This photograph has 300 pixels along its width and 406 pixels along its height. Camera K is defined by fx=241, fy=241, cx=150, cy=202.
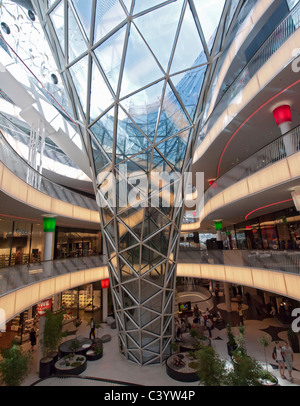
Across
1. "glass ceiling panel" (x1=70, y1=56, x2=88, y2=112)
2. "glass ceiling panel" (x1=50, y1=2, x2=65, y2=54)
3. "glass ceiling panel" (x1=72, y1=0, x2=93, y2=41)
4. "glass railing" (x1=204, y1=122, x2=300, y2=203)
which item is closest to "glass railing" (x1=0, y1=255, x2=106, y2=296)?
"glass ceiling panel" (x1=70, y1=56, x2=88, y2=112)

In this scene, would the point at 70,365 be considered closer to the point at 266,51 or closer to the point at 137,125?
the point at 137,125

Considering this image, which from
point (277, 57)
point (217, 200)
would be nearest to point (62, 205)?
point (217, 200)

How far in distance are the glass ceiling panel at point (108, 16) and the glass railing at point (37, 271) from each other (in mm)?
11858

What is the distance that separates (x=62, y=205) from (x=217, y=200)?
40.8ft

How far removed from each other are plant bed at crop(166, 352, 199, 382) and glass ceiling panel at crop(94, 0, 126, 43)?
65.1ft

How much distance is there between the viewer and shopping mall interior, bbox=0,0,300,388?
11.2 metres

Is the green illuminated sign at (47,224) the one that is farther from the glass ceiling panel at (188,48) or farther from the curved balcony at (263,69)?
the curved balcony at (263,69)

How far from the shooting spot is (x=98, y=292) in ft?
109

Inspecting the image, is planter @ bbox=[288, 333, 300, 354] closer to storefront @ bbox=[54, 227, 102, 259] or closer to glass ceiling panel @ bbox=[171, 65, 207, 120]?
glass ceiling panel @ bbox=[171, 65, 207, 120]

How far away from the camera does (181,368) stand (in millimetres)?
16188

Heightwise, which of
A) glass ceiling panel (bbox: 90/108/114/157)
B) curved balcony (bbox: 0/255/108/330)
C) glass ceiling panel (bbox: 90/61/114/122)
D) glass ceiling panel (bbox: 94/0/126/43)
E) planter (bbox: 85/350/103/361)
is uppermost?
glass ceiling panel (bbox: 94/0/126/43)

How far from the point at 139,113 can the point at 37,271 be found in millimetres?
11813
